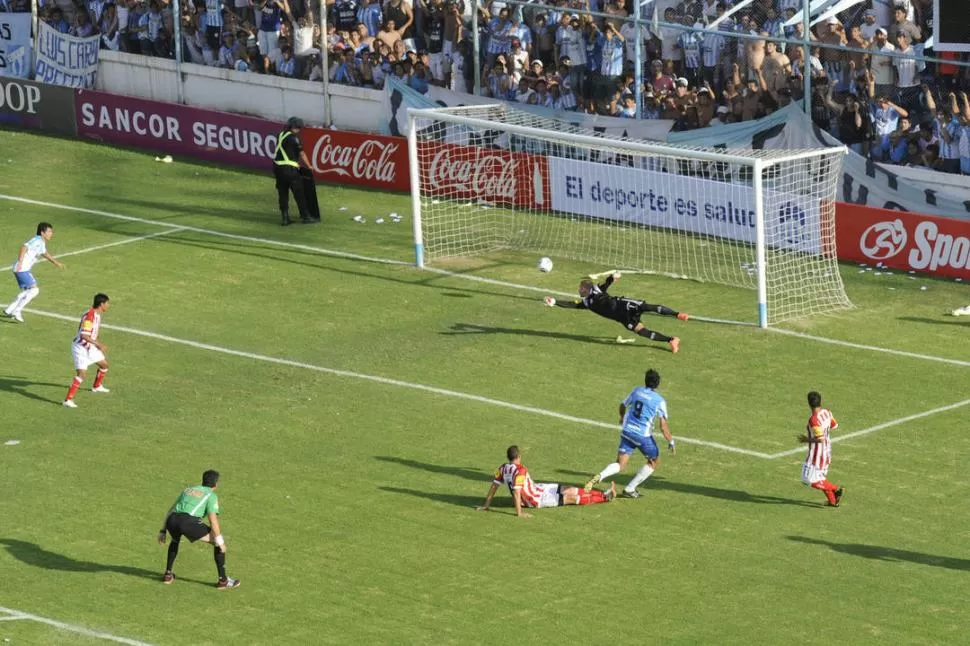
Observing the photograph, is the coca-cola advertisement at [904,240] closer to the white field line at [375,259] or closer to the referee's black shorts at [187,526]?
the white field line at [375,259]

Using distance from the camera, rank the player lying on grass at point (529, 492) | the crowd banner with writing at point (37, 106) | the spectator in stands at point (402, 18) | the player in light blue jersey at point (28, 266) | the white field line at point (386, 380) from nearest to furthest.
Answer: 1. the player lying on grass at point (529, 492)
2. the white field line at point (386, 380)
3. the player in light blue jersey at point (28, 266)
4. the spectator in stands at point (402, 18)
5. the crowd banner with writing at point (37, 106)

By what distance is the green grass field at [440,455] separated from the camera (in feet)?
65.3

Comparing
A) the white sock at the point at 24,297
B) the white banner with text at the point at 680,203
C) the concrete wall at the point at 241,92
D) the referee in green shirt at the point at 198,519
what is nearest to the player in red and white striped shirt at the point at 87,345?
the white sock at the point at 24,297

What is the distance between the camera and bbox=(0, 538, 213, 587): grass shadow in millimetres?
20922

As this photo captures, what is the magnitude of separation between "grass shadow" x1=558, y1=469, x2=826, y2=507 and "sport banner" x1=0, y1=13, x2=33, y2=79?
95.0 feet

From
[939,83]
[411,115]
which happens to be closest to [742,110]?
[939,83]

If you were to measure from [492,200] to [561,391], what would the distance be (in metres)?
10.9

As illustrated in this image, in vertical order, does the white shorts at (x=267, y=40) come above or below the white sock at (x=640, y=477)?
above

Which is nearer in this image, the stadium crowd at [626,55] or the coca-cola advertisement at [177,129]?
the stadium crowd at [626,55]

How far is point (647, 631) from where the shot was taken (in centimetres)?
1923

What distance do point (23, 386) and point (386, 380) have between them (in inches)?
220

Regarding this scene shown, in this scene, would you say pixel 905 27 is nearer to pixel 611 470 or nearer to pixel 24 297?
pixel 611 470

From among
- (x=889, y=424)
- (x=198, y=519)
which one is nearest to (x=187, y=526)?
(x=198, y=519)

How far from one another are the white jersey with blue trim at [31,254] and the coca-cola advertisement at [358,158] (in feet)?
36.2
